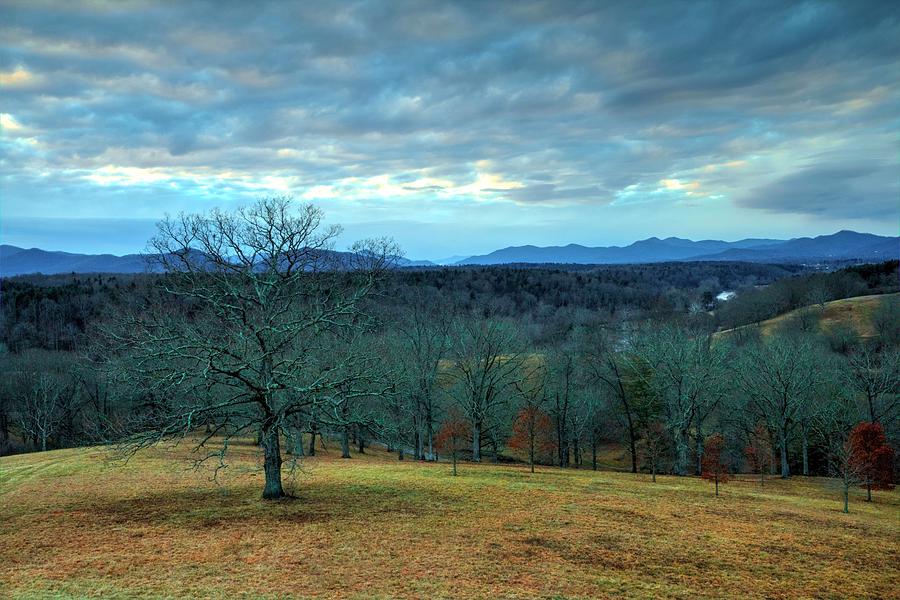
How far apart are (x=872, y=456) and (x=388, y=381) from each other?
3484 cm

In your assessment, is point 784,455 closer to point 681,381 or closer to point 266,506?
point 681,381

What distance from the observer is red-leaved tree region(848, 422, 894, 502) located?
37.8 metres

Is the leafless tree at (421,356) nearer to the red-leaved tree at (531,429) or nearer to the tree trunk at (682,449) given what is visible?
the red-leaved tree at (531,429)

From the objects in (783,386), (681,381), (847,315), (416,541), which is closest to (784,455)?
(783,386)

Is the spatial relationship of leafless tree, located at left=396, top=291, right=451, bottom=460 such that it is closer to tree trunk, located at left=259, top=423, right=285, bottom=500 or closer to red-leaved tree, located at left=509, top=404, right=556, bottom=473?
red-leaved tree, located at left=509, top=404, right=556, bottom=473

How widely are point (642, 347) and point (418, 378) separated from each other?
30444 millimetres

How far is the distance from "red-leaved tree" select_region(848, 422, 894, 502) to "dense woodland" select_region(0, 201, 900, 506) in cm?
95

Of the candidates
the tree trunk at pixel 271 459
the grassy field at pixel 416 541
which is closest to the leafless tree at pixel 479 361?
the grassy field at pixel 416 541

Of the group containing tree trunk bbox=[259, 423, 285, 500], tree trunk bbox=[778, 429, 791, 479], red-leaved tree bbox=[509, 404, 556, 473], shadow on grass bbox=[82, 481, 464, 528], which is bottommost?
tree trunk bbox=[778, 429, 791, 479]

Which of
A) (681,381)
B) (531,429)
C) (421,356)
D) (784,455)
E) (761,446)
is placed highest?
(421,356)

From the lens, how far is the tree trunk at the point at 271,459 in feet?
77.8

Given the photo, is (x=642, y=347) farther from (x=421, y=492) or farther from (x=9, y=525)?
(x=9, y=525)

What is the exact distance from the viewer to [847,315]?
113188 millimetres

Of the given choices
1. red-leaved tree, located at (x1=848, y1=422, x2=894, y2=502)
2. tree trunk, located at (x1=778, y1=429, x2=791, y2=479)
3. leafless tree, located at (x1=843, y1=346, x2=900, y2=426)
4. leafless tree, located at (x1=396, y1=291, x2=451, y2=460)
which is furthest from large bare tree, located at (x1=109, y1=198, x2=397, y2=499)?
leafless tree, located at (x1=843, y1=346, x2=900, y2=426)
